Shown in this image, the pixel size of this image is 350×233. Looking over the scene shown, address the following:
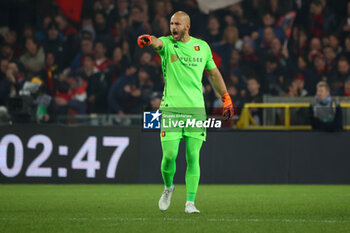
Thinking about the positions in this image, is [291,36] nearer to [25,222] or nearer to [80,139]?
[80,139]

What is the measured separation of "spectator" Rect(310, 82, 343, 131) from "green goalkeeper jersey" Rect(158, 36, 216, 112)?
5.19m

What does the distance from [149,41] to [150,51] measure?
9397 millimetres

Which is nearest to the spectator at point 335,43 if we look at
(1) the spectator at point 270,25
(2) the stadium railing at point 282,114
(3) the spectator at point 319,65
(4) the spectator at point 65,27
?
(3) the spectator at point 319,65

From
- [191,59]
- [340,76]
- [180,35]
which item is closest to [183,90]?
[191,59]

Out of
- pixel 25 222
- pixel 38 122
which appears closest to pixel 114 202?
pixel 25 222

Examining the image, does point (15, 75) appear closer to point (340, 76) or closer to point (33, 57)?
point (33, 57)

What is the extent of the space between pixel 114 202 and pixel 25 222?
239 centimetres

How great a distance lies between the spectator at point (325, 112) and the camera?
1191 cm

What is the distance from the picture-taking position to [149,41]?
6.82m

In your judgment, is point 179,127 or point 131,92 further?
point 131,92

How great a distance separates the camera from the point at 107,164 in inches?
482

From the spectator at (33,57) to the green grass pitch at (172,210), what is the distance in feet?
17.0

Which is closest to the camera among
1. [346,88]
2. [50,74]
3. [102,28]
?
[346,88]

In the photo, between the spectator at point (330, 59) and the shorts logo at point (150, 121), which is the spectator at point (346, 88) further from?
the shorts logo at point (150, 121)
